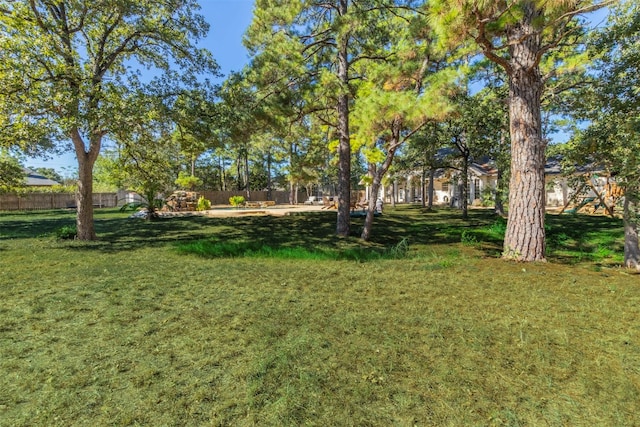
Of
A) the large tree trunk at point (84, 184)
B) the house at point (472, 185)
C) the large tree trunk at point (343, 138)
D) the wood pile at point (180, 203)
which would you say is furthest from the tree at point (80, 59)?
the house at point (472, 185)

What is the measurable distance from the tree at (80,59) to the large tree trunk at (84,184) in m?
0.02

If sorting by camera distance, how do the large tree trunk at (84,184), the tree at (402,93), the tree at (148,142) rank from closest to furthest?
the tree at (402,93) → the tree at (148,142) → the large tree trunk at (84,184)

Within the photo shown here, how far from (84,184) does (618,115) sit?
12317 millimetres

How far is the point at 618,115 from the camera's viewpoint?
6695mm

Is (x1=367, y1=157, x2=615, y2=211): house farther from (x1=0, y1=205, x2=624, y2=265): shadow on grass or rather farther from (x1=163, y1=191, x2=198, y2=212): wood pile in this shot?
(x1=163, y1=191, x2=198, y2=212): wood pile

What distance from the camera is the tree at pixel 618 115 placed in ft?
16.5

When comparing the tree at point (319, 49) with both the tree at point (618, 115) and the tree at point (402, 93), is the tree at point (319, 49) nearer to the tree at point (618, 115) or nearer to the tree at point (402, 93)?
the tree at point (402, 93)

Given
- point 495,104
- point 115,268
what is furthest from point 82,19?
point 495,104

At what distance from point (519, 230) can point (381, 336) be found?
13.3ft

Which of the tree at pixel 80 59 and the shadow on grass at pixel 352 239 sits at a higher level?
the tree at pixel 80 59

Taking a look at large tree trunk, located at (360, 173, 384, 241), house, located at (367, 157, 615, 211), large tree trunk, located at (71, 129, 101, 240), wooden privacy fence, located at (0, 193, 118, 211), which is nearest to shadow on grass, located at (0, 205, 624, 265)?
large tree trunk, located at (360, 173, 384, 241)

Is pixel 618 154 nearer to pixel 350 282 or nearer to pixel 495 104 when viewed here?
pixel 350 282

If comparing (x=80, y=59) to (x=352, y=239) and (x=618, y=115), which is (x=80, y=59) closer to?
(x=352, y=239)

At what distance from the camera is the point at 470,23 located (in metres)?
4.54
